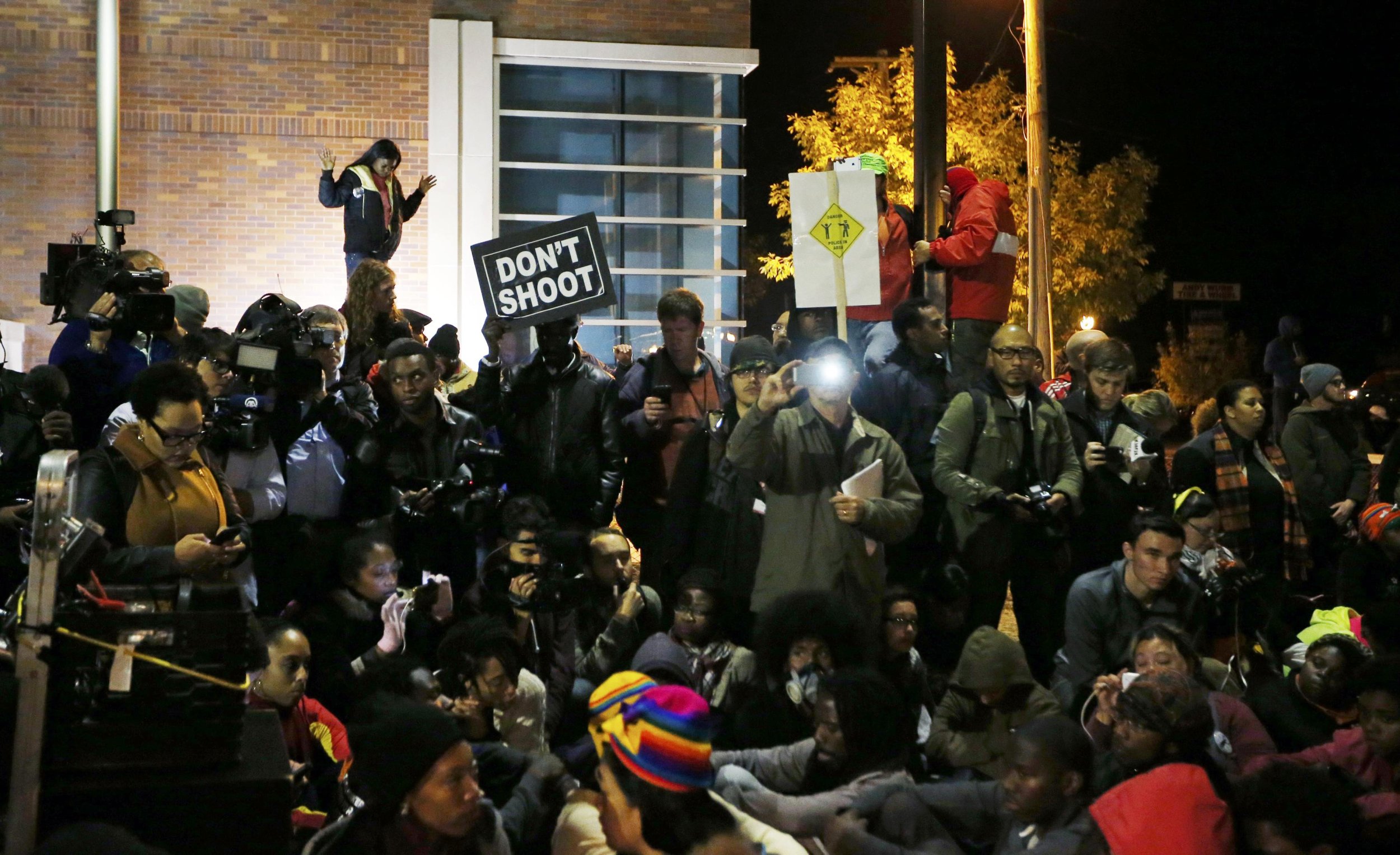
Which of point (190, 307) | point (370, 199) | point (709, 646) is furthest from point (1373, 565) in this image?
point (370, 199)

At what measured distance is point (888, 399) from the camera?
791 cm

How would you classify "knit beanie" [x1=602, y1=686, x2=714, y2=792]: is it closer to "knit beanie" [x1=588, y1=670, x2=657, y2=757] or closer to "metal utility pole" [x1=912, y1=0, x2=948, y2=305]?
"knit beanie" [x1=588, y1=670, x2=657, y2=757]

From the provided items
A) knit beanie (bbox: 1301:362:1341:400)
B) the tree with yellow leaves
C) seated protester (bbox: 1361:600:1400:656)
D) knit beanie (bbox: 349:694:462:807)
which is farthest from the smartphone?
the tree with yellow leaves

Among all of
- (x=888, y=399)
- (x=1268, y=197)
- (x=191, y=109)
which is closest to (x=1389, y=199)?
(x=1268, y=197)

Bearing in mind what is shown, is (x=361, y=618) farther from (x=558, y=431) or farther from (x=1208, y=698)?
(x=1208, y=698)

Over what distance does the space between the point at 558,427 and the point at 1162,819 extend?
3739 millimetres

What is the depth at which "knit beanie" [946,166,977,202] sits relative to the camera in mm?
9234

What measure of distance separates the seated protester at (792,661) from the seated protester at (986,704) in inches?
17.8

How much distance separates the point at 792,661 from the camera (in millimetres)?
6129

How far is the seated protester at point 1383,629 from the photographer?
6.41 m

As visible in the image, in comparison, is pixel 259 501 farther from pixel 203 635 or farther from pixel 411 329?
pixel 203 635

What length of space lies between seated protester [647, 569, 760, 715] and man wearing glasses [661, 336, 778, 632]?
50 centimetres

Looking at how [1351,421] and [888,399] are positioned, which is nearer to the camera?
[888,399]

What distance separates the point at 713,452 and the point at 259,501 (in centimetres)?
207
